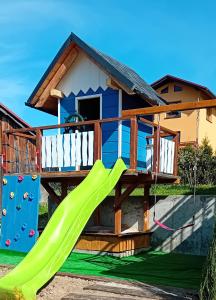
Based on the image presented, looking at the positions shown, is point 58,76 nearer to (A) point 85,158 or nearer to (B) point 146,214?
(A) point 85,158

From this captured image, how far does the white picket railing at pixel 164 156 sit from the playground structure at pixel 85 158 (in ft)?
0.05

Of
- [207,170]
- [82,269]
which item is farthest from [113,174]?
[207,170]

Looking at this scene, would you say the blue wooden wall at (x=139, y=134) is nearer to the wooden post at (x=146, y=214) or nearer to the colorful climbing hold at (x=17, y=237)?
the wooden post at (x=146, y=214)

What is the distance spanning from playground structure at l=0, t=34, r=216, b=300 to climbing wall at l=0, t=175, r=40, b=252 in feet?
0.07

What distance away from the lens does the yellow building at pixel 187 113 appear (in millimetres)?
28547

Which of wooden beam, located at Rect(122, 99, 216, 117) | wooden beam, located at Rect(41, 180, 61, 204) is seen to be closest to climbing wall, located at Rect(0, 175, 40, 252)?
wooden beam, located at Rect(41, 180, 61, 204)

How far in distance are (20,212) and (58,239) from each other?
2.83 meters

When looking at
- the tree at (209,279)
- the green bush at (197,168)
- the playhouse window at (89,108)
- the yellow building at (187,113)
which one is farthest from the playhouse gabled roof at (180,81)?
→ the tree at (209,279)

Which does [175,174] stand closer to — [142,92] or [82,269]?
[142,92]

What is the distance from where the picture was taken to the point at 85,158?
1072 cm

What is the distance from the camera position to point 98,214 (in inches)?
503

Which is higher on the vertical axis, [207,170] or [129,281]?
[207,170]

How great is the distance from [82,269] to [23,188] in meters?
2.69

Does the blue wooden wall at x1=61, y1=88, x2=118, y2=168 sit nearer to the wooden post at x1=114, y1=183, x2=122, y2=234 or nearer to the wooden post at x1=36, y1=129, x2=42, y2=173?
the wooden post at x1=114, y1=183, x2=122, y2=234
